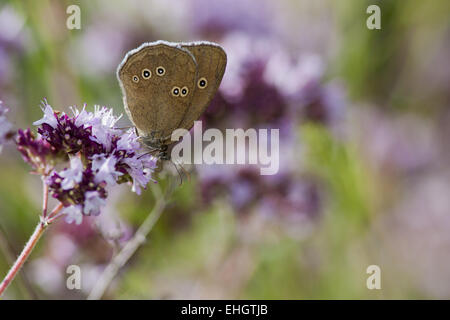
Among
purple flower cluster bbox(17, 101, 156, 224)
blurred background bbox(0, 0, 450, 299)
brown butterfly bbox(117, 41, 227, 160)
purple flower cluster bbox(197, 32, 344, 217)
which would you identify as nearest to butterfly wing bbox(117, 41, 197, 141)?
brown butterfly bbox(117, 41, 227, 160)

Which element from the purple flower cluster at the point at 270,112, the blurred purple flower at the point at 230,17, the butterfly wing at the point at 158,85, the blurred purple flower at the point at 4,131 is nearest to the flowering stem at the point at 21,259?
the blurred purple flower at the point at 4,131

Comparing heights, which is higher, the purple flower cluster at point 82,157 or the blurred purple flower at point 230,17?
the blurred purple flower at point 230,17

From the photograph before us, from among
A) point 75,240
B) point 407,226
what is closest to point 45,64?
point 75,240

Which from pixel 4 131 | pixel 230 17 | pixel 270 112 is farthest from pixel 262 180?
pixel 230 17

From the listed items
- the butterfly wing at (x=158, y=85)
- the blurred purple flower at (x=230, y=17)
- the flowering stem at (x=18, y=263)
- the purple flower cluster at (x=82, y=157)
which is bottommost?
the flowering stem at (x=18, y=263)

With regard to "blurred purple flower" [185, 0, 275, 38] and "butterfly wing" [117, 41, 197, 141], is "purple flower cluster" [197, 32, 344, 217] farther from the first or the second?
"blurred purple flower" [185, 0, 275, 38]

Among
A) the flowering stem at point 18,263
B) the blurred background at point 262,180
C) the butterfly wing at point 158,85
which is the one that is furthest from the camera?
the blurred background at point 262,180

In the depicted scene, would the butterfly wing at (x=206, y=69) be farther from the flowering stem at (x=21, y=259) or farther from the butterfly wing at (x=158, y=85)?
the flowering stem at (x=21, y=259)
